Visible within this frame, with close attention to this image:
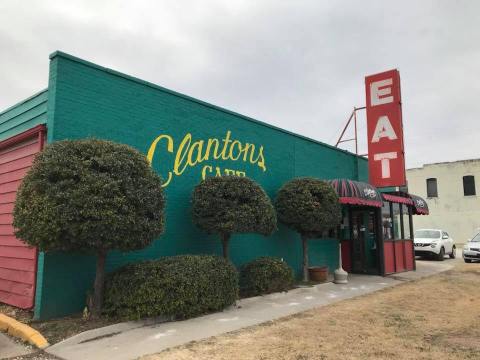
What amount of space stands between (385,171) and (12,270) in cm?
1264

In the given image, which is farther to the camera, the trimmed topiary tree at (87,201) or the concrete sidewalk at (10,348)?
the trimmed topiary tree at (87,201)

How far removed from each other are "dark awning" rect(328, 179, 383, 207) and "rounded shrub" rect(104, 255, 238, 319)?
6.14 metres

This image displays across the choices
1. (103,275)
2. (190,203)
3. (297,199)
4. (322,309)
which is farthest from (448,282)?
(103,275)

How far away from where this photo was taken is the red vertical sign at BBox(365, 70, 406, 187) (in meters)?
15.2

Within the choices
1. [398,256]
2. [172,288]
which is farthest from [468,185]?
[172,288]

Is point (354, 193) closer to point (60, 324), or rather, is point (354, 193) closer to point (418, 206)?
point (418, 206)

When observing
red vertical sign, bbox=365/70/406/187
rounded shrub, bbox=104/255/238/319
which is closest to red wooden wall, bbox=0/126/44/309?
rounded shrub, bbox=104/255/238/319

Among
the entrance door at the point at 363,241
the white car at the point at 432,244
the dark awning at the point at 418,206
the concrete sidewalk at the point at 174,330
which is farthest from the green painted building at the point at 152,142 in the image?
the white car at the point at 432,244

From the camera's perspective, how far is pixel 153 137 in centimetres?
931

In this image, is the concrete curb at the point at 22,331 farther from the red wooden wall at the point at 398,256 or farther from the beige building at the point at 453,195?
the beige building at the point at 453,195

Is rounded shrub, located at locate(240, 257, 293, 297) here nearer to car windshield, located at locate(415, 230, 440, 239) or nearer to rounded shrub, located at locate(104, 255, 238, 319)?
rounded shrub, located at locate(104, 255, 238, 319)

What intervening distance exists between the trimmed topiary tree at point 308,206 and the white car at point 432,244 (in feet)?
38.8

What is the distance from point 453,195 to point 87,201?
113 feet

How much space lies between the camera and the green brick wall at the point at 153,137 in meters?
7.62
